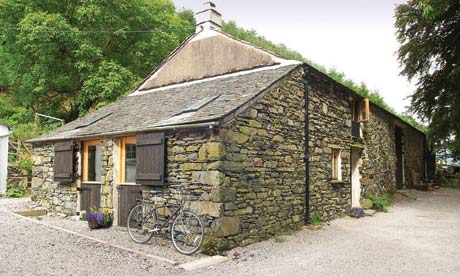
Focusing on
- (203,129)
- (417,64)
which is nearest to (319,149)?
(203,129)

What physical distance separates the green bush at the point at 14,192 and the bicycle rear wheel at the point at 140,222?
10422 mm

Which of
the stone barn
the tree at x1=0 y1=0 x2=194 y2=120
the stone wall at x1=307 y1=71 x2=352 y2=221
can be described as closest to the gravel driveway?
the stone barn

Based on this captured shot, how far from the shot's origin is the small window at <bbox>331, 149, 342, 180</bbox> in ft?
37.6

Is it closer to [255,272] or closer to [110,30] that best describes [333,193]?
[255,272]

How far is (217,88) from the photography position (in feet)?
31.9

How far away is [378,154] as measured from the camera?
14.7m

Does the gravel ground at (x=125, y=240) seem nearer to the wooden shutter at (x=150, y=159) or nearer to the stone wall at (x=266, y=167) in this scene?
the stone wall at (x=266, y=167)

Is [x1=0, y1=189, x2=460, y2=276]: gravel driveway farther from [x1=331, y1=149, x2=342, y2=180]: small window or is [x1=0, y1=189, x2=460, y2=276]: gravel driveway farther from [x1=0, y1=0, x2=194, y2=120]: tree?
[x1=0, y1=0, x2=194, y2=120]: tree

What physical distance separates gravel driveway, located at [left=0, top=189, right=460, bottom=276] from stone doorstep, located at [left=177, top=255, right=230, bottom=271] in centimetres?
14

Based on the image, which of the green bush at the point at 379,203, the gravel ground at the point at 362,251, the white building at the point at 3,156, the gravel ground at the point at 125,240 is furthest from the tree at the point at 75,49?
the gravel ground at the point at 362,251

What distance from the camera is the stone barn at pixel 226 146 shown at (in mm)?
7258

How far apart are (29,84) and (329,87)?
15.7 metres

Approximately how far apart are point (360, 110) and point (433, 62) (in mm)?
5046

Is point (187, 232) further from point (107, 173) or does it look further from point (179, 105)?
point (107, 173)
